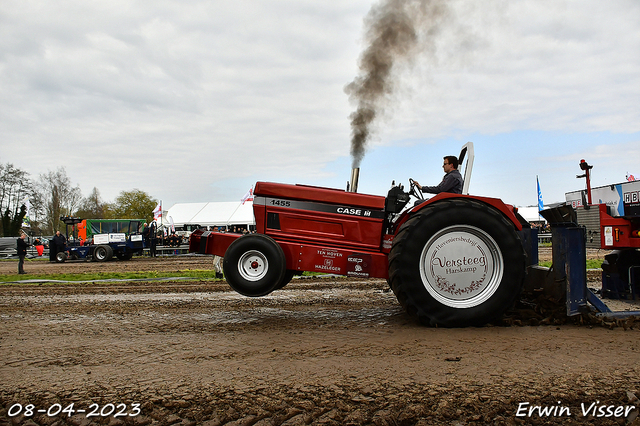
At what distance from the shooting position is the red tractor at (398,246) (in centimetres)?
421

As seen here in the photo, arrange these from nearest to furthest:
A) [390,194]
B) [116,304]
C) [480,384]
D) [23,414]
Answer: [23,414]
[480,384]
[390,194]
[116,304]

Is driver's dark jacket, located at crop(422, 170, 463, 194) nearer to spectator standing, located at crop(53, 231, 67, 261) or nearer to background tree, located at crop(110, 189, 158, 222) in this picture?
spectator standing, located at crop(53, 231, 67, 261)

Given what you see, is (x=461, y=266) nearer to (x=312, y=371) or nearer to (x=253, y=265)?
(x=312, y=371)

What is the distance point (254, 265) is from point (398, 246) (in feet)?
5.02

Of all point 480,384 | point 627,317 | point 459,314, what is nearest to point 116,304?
point 459,314

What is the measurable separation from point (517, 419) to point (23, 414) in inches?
112

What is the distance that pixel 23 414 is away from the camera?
2.60 metres

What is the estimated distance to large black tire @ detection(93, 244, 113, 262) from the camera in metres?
22.8

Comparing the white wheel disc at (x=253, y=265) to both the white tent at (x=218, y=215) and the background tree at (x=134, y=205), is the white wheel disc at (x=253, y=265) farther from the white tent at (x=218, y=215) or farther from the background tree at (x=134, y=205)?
the background tree at (x=134, y=205)

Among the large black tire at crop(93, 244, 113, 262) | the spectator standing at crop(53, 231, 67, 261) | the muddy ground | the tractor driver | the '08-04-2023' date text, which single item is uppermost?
the tractor driver

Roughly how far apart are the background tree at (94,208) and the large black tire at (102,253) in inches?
1882

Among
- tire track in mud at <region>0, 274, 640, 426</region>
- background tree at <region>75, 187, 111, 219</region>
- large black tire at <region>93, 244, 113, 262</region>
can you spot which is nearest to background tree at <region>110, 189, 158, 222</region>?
background tree at <region>75, 187, 111, 219</region>

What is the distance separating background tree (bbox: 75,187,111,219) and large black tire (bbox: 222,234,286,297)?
6907cm

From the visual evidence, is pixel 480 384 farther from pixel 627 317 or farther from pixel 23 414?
pixel 23 414
